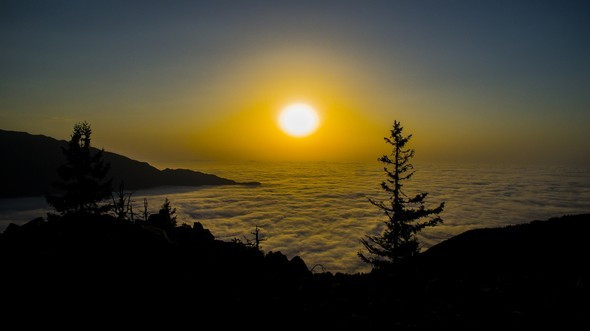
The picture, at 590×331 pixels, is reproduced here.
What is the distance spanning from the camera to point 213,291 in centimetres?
695

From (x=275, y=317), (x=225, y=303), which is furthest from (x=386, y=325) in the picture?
(x=225, y=303)

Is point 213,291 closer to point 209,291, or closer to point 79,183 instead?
point 209,291

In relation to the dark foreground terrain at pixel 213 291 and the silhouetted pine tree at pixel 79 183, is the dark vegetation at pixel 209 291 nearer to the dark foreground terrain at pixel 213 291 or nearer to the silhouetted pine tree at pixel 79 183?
the dark foreground terrain at pixel 213 291

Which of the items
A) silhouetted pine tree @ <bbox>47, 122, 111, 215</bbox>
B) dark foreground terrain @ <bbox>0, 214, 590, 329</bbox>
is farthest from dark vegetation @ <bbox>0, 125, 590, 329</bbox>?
silhouetted pine tree @ <bbox>47, 122, 111, 215</bbox>

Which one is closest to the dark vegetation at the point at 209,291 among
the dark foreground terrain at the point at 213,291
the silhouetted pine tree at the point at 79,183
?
the dark foreground terrain at the point at 213,291

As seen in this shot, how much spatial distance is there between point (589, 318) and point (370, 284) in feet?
19.2

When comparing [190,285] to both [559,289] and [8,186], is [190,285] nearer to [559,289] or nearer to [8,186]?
[559,289]

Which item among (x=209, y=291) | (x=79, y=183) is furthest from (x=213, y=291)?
(x=79, y=183)

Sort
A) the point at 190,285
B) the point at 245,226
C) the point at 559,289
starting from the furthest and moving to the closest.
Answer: the point at 245,226 < the point at 559,289 < the point at 190,285

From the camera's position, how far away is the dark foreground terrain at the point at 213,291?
18.7ft

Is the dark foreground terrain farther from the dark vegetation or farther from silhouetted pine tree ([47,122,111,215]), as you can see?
silhouetted pine tree ([47,122,111,215])

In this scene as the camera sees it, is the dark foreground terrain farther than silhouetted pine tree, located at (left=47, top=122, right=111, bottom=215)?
No

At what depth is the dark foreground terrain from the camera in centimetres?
570

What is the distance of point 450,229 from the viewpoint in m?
80.1
